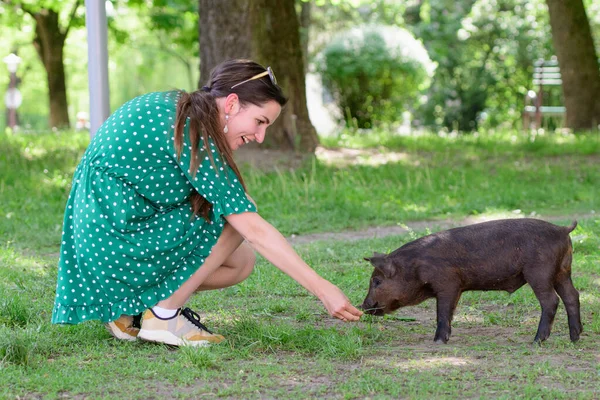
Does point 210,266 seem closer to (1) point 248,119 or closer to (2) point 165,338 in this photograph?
(2) point 165,338

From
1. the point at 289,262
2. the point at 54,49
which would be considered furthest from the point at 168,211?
the point at 54,49

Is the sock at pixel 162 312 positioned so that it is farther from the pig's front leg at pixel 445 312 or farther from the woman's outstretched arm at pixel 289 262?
the pig's front leg at pixel 445 312

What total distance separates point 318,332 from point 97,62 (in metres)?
4.32

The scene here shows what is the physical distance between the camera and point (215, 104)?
457cm

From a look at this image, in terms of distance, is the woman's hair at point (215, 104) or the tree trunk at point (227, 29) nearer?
the woman's hair at point (215, 104)

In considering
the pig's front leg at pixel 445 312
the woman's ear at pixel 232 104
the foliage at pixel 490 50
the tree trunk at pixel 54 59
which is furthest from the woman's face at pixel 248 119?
the foliage at pixel 490 50

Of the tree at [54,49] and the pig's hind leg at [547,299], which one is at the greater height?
the tree at [54,49]

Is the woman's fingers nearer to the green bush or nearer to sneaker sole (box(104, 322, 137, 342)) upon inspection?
sneaker sole (box(104, 322, 137, 342))

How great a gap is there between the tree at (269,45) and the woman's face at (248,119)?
737 centimetres

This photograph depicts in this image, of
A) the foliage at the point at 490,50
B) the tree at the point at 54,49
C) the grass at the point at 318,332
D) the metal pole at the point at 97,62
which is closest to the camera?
the grass at the point at 318,332

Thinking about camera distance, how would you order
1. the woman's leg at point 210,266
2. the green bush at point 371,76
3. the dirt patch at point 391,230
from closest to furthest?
the woman's leg at point 210,266
the dirt patch at point 391,230
the green bush at point 371,76

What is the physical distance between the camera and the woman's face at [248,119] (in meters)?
4.58

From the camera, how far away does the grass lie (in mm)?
4074

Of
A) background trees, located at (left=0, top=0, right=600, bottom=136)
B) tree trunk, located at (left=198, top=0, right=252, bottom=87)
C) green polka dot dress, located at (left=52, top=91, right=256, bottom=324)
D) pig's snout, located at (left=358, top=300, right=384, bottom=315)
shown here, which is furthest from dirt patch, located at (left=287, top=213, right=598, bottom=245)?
tree trunk, located at (left=198, top=0, right=252, bottom=87)
